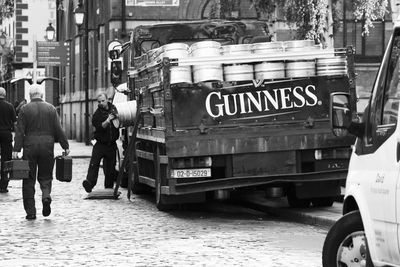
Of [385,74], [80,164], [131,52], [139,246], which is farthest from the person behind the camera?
[80,164]

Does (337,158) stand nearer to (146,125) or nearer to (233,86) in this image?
(233,86)

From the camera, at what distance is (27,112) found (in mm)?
15508

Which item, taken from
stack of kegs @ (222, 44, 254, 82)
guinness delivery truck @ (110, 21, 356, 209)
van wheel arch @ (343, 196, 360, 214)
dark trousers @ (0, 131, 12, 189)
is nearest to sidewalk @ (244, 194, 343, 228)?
guinness delivery truck @ (110, 21, 356, 209)

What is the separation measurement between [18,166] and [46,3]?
57.1 m

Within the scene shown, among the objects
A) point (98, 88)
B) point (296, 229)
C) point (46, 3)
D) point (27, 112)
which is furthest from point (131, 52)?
point (46, 3)

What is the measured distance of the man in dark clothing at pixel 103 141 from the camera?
19750mm

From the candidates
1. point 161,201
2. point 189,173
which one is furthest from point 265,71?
point 161,201

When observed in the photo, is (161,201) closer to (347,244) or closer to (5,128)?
(5,128)

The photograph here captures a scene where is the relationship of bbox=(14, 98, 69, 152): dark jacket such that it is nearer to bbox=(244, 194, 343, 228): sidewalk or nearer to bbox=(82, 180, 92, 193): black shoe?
bbox=(244, 194, 343, 228): sidewalk

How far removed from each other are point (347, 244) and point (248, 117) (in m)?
7.25

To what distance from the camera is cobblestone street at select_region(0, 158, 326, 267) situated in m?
11.3

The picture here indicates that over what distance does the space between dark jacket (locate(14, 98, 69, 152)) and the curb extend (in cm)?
317

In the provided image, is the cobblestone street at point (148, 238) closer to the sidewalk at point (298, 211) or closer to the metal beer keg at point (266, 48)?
the sidewalk at point (298, 211)

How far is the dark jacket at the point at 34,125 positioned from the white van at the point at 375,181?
7736 millimetres
